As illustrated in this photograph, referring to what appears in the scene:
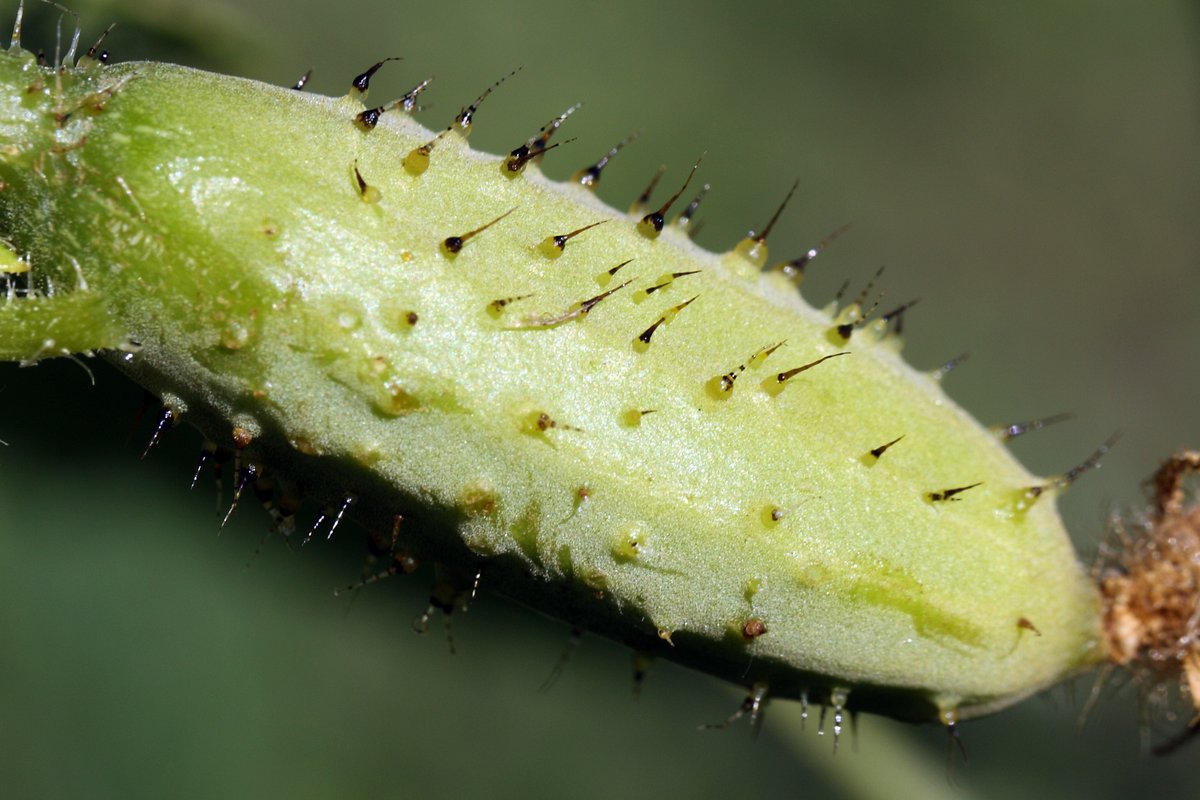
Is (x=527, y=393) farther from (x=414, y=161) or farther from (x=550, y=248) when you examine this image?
(x=414, y=161)

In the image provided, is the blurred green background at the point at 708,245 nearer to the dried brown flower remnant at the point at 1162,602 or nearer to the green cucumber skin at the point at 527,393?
the dried brown flower remnant at the point at 1162,602

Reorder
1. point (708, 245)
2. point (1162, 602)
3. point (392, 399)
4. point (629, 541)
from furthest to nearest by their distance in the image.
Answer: point (708, 245), point (1162, 602), point (629, 541), point (392, 399)

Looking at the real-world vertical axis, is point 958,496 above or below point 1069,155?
below

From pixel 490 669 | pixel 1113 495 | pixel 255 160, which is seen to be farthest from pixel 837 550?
pixel 1113 495

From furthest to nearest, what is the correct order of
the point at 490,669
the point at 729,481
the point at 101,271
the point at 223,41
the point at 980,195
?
the point at 980,195
the point at 490,669
the point at 223,41
the point at 729,481
the point at 101,271

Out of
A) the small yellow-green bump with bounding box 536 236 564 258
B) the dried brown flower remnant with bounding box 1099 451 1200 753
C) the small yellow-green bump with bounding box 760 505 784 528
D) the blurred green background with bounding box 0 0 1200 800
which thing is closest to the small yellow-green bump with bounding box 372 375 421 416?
the small yellow-green bump with bounding box 536 236 564 258

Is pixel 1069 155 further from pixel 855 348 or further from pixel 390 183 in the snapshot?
pixel 390 183

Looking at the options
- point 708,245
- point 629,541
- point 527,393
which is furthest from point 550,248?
point 708,245
